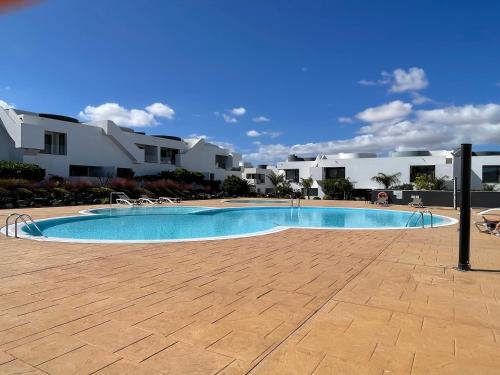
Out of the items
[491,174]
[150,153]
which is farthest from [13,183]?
[491,174]

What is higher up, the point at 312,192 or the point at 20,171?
the point at 20,171

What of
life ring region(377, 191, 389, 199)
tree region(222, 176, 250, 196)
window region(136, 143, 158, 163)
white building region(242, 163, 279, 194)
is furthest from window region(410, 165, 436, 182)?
window region(136, 143, 158, 163)

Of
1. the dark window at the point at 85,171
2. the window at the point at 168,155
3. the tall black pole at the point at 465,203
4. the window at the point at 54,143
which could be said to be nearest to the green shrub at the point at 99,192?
the window at the point at 54,143

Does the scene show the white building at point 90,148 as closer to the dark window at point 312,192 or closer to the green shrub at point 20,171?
the green shrub at point 20,171

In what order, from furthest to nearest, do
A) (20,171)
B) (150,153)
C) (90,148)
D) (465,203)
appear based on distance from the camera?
(150,153) < (90,148) < (20,171) < (465,203)

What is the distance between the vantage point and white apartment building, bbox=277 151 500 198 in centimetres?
3291

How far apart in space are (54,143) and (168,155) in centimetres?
1298

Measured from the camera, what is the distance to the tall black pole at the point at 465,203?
5.55 metres

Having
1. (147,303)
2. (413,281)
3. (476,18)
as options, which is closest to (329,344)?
(147,303)

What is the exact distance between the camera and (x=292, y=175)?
47.2 m

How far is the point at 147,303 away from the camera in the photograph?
4.05 meters

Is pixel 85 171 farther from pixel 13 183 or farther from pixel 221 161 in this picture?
pixel 221 161

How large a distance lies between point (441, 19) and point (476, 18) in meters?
1.04

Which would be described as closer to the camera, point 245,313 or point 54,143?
point 245,313
